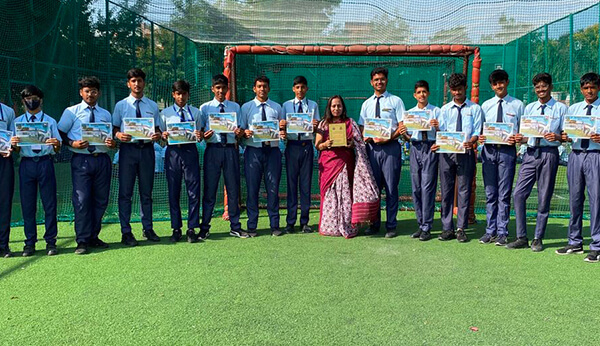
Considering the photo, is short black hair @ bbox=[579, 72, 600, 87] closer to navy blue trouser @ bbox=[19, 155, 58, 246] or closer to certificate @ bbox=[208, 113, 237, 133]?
certificate @ bbox=[208, 113, 237, 133]

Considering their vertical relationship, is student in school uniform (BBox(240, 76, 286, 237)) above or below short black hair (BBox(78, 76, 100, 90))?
below

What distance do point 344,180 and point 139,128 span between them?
2.75m

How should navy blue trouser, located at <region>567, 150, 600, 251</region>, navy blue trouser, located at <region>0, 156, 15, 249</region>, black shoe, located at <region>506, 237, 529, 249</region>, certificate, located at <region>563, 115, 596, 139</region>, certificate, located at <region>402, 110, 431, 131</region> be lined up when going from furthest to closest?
certificate, located at <region>402, 110, 431, 131</region>, black shoe, located at <region>506, 237, 529, 249</region>, navy blue trouser, located at <region>0, 156, 15, 249</region>, navy blue trouser, located at <region>567, 150, 600, 251</region>, certificate, located at <region>563, 115, 596, 139</region>

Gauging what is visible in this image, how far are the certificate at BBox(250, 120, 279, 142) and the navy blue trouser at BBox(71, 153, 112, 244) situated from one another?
188 cm

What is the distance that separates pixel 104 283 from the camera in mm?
4477

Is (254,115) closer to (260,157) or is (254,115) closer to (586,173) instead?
(260,157)

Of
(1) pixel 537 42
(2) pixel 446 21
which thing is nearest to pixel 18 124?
(2) pixel 446 21

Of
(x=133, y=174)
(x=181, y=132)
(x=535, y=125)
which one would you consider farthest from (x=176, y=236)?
(x=535, y=125)

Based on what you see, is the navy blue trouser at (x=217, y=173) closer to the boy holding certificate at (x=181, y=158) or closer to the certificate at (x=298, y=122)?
the boy holding certificate at (x=181, y=158)

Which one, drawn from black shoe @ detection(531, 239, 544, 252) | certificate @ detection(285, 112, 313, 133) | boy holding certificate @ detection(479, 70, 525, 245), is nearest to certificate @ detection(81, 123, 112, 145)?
certificate @ detection(285, 112, 313, 133)

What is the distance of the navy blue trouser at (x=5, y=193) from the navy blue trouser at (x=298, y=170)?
11.1 ft

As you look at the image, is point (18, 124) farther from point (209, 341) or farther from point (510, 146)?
point (510, 146)

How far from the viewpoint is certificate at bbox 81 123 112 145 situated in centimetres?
543

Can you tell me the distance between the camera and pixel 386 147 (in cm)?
639
